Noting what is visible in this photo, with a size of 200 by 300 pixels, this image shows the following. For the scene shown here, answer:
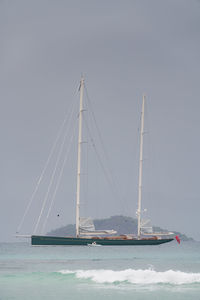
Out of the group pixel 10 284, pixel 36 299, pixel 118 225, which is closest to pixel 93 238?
pixel 10 284

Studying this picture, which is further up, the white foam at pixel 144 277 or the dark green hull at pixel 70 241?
the white foam at pixel 144 277

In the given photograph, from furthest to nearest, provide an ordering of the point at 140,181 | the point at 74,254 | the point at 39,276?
the point at 140,181 < the point at 74,254 < the point at 39,276

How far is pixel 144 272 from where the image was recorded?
24250 mm

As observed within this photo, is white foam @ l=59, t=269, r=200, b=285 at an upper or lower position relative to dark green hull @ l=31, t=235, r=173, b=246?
upper

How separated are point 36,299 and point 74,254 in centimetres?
2717

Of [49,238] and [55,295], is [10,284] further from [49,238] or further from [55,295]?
[49,238]

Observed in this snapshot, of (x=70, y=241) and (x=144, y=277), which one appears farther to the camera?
(x=70, y=241)

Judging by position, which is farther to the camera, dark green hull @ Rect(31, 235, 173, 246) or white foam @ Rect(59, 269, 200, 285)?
dark green hull @ Rect(31, 235, 173, 246)

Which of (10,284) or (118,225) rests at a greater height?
(10,284)

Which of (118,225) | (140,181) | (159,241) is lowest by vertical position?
(118,225)

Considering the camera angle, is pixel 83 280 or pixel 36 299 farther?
pixel 83 280

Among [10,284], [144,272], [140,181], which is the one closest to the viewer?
[10,284]

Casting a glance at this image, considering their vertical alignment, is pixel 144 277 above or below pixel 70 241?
above

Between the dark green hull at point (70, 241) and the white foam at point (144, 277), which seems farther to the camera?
the dark green hull at point (70, 241)
